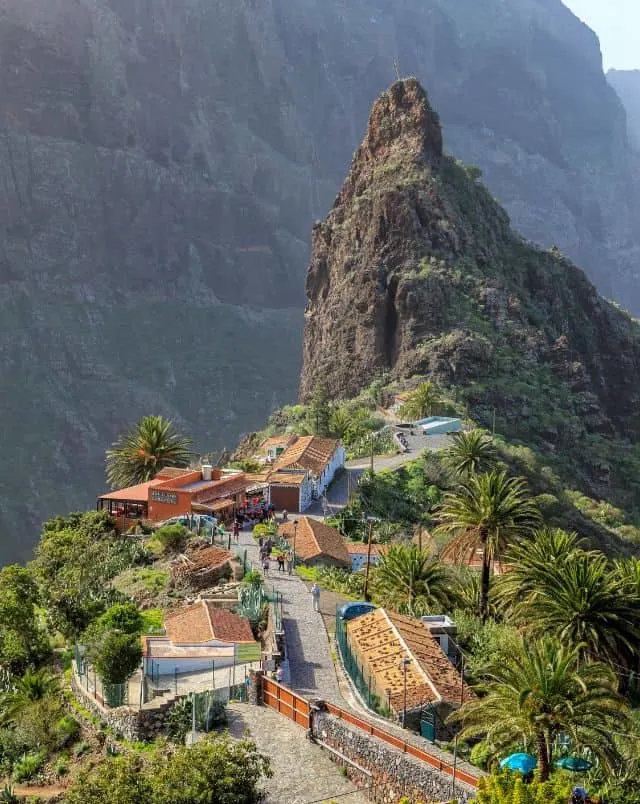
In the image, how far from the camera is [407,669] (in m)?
31.2

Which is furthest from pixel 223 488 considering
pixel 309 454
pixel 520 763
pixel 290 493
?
pixel 520 763

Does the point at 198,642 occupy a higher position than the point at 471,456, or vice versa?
the point at 471,456

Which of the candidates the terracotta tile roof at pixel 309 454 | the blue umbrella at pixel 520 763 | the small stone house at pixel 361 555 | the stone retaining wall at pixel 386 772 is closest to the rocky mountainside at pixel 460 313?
the terracotta tile roof at pixel 309 454

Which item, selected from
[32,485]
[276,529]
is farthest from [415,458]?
[32,485]

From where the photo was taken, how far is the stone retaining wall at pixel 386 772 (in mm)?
23266

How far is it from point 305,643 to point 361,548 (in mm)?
18743

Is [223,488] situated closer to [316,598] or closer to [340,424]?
[316,598]

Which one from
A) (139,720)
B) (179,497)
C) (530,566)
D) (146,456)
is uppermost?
(146,456)

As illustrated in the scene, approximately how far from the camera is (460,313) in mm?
105000

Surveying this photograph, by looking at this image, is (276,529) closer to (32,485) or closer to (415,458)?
(415,458)

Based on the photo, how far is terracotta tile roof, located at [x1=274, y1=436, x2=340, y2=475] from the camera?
67.1 metres

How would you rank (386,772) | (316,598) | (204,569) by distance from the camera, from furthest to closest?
(204,569)
(316,598)
(386,772)

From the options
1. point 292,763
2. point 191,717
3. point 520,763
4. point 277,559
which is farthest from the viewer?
point 277,559

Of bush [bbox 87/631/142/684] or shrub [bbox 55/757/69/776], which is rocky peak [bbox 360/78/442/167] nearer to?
bush [bbox 87/631/142/684]
